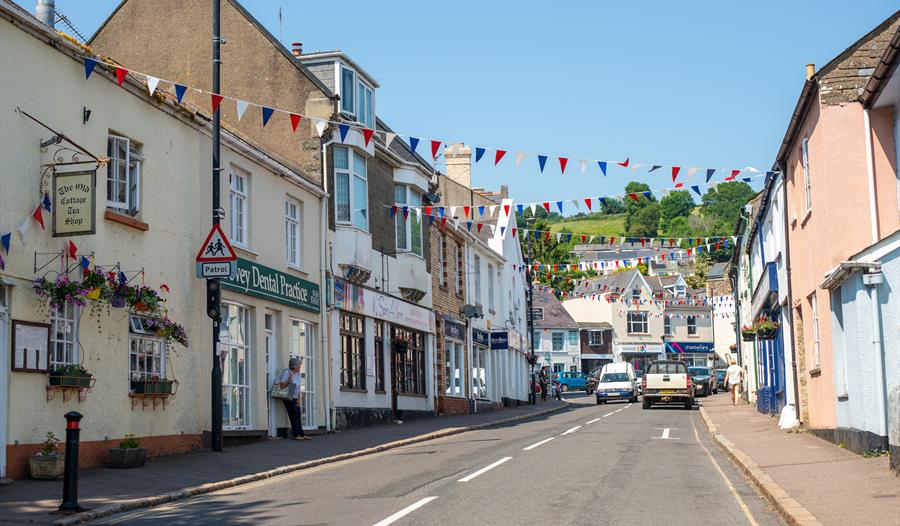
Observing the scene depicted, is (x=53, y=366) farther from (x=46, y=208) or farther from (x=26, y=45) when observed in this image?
(x=26, y=45)

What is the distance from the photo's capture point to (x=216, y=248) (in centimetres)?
1809

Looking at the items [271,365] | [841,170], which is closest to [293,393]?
[271,365]

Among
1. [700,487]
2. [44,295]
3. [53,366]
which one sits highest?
[44,295]

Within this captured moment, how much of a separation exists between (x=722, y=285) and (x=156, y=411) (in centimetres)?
8781

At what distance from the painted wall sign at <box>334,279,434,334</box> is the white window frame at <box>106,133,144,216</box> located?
30.8 feet

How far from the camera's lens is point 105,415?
52.9 ft

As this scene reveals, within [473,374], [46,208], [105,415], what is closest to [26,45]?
[46,208]

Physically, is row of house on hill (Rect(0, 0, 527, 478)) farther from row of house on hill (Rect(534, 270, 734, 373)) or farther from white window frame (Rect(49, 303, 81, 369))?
row of house on hill (Rect(534, 270, 734, 373))

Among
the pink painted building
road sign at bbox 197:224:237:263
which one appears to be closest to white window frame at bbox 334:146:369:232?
road sign at bbox 197:224:237:263

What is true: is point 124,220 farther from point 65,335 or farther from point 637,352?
point 637,352

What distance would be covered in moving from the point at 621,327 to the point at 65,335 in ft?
258

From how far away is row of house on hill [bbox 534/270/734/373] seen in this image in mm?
89250

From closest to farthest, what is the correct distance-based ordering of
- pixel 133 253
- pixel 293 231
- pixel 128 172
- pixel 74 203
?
pixel 74 203 < pixel 133 253 < pixel 128 172 < pixel 293 231

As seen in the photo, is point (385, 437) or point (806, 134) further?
point (385, 437)
